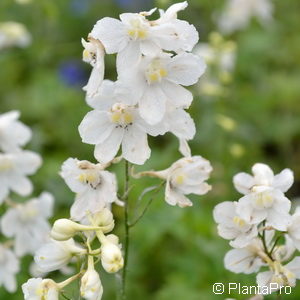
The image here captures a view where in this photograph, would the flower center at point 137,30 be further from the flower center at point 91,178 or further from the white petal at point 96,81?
the flower center at point 91,178

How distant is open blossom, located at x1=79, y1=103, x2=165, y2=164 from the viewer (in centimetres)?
244

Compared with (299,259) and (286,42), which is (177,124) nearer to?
(299,259)

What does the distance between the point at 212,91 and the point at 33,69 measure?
200 cm

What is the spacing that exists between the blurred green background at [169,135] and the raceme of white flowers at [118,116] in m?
1.11

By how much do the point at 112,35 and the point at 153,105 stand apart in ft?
0.81

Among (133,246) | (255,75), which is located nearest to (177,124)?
(133,246)

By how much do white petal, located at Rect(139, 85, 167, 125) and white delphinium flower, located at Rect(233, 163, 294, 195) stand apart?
40 cm

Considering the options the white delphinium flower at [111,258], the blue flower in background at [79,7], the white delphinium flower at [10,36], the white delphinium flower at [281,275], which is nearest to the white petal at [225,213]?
the white delphinium flower at [281,275]

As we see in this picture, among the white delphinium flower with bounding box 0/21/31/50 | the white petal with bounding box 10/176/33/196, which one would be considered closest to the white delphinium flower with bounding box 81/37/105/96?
the white petal with bounding box 10/176/33/196

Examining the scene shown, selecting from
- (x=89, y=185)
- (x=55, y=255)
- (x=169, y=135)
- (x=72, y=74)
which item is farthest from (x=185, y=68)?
(x=72, y=74)

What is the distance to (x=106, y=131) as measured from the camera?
98.5 inches

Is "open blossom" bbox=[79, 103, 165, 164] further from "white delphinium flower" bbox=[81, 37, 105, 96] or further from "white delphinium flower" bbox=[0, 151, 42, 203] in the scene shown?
"white delphinium flower" bbox=[0, 151, 42, 203]

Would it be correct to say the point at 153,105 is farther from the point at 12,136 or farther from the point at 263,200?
the point at 12,136

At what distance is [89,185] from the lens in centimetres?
255
